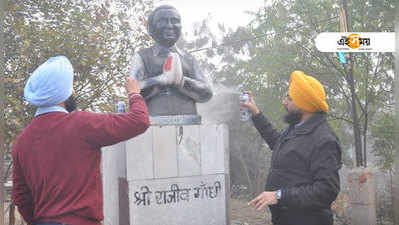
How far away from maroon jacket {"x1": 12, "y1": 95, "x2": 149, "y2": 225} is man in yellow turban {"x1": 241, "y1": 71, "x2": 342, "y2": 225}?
0.84 metres

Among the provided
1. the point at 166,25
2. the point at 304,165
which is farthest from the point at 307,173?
the point at 166,25

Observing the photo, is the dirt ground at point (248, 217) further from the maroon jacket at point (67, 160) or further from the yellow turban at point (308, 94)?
the maroon jacket at point (67, 160)

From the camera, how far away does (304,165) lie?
2168 mm

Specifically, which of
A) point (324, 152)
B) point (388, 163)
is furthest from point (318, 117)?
point (388, 163)

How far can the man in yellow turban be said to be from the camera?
6.77 ft

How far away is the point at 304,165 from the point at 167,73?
5.31 feet

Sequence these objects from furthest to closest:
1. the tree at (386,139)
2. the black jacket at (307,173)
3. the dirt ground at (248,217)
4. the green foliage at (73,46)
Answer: the tree at (386,139), the dirt ground at (248,217), the green foliage at (73,46), the black jacket at (307,173)

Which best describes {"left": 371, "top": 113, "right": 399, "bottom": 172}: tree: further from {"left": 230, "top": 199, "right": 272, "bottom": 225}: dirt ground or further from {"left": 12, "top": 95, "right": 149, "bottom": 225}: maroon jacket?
{"left": 12, "top": 95, "right": 149, "bottom": 225}: maroon jacket

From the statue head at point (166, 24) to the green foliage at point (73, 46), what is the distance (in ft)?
7.37

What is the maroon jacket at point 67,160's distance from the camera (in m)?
1.81

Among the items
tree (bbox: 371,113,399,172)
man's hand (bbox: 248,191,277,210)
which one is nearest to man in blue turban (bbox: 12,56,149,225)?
man's hand (bbox: 248,191,277,210)

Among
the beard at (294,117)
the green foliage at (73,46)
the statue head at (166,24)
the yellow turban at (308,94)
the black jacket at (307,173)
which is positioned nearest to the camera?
the black jacket at (307,173)

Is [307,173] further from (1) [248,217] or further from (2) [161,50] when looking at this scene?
(1) [248,217]

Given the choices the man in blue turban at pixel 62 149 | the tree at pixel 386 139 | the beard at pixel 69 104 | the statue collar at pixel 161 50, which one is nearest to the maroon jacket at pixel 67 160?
the man in blue turban at pixel 62 149
